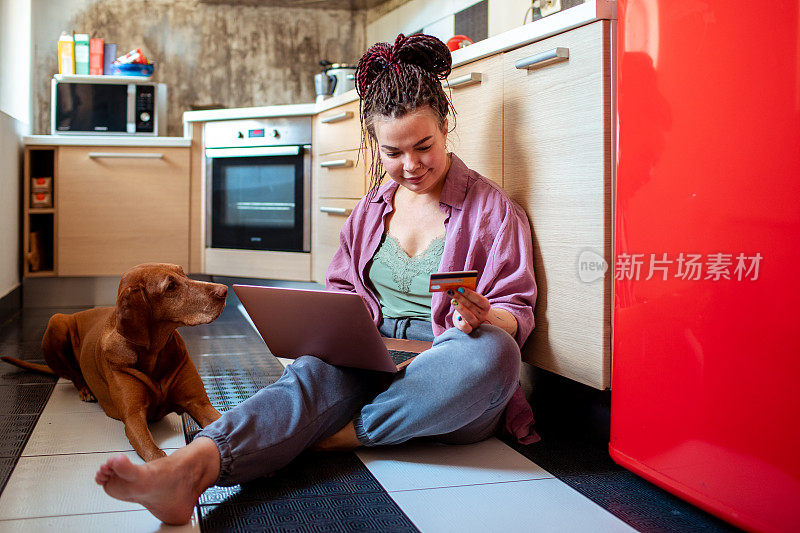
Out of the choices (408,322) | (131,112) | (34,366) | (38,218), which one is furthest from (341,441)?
(38,218)

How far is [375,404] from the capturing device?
4.75 feet

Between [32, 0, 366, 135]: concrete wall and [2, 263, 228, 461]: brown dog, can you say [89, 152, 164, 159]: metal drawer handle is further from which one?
[2, 263, 228, 461]: brown dog

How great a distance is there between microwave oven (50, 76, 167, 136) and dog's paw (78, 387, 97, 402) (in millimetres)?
2341

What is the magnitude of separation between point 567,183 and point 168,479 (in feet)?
3.17

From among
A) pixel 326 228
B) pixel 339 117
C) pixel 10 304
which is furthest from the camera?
pixel 10 304

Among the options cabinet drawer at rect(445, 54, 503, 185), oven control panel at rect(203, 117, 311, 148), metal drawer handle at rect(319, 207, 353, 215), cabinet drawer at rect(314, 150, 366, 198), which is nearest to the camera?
cabinet drawer at rect(445, 54, 503, 185)

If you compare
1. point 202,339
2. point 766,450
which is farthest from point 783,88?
point 202,339

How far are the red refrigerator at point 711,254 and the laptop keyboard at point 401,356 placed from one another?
0.42 m

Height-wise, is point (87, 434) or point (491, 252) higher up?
point (491, 252)

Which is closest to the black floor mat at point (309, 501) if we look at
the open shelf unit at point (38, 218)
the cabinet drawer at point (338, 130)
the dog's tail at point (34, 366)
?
the dog's tail at point (34, 366)

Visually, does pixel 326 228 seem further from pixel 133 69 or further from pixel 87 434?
pixel 87 434

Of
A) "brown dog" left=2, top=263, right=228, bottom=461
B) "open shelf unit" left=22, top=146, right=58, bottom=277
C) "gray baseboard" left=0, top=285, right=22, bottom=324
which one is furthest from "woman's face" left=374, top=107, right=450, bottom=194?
"open shelf unit" left=22, top=146, right=58, bottom=277

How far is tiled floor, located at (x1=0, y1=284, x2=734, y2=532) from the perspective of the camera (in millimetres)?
1162

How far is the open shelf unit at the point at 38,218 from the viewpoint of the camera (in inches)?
146
